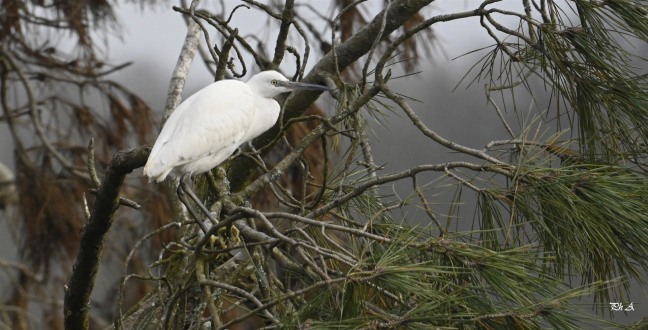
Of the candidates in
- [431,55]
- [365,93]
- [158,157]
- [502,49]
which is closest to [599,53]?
[502,49]

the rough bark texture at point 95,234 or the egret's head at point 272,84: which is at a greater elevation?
the egret's head at point 272,84

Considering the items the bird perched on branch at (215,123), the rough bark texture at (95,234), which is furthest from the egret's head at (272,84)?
the rough bark texture at (95,234)

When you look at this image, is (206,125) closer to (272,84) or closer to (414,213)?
(272,84)

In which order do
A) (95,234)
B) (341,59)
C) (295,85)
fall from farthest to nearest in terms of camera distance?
(341,59) < (295,85) < (95,234)

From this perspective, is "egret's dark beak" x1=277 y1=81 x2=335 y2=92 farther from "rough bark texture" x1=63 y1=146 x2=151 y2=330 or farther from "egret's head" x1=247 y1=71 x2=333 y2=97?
"rough bark texture" x1=63 y1=146 x2=151 y2=330

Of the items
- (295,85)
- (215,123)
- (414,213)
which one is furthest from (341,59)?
(414,213)

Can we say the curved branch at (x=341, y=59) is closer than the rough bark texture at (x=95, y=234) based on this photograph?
No

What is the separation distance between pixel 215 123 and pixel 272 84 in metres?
0.15

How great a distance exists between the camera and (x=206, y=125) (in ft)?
3.48

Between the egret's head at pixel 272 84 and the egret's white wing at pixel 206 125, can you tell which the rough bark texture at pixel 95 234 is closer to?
the egret's white wing at pixel 206 125

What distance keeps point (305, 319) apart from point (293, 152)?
0.34 meters

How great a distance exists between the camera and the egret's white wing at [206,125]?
3.30ft

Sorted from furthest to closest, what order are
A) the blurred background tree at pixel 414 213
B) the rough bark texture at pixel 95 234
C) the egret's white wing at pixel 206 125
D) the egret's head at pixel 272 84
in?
the egret's head at pixel 272 84, the egret's white wing at pixel 206 125, the rough bark texture at pixel 95 234, the blurred background tree at pixel 414 213

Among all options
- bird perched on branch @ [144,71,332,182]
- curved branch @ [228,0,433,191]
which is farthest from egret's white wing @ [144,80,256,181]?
curved branch @ [228,0,433,191]
